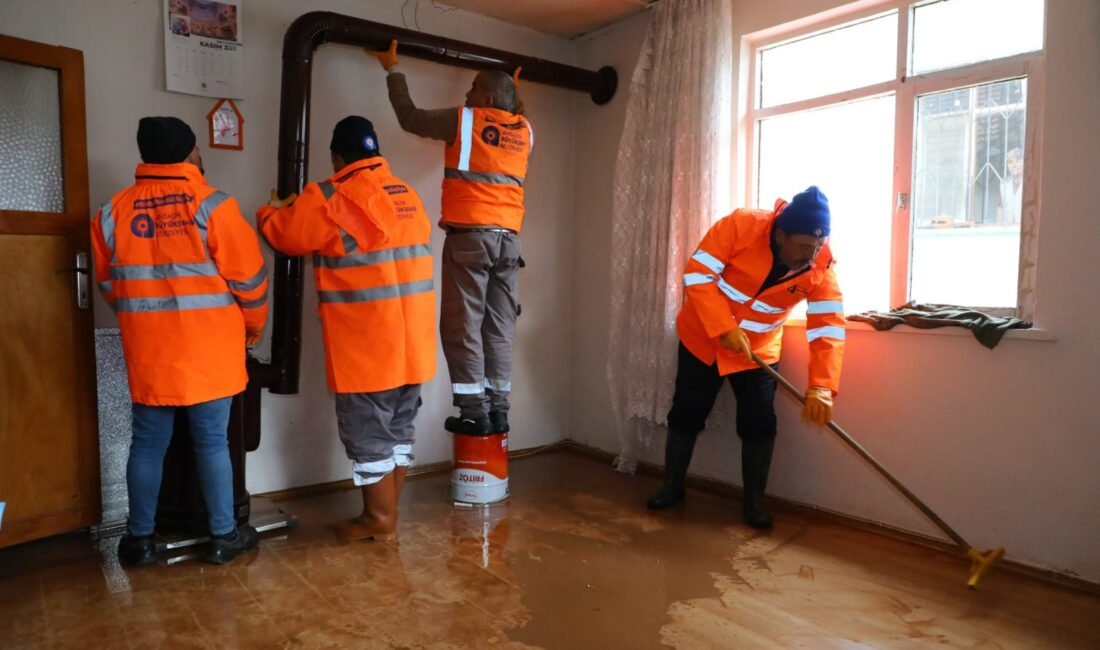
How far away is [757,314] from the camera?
304 cm

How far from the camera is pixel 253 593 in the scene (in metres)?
2.37

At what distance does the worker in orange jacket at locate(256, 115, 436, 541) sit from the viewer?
8.66 ft

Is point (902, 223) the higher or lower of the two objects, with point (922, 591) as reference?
higher

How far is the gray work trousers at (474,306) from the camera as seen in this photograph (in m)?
3.18

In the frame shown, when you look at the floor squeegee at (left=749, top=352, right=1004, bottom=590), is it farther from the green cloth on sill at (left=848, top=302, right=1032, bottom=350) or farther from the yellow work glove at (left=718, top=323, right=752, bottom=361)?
the green cloth on sill at (left=848, top=302, right=1032, bottom=350)

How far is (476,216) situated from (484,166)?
0.71 feet

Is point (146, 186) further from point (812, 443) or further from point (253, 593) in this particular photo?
point (812, 443)

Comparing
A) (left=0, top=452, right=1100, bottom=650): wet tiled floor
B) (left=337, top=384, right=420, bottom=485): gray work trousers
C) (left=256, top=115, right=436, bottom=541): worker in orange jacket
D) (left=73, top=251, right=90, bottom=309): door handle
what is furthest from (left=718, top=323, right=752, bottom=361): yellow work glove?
(left=73, top=251, right=90, bottom=309): door handle

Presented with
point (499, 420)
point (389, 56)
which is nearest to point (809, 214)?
point (499, 420)

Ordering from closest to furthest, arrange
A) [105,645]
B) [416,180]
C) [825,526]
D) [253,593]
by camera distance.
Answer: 1. [105,645]
2. [253,593]
3. [825,526]
4. [416,180]

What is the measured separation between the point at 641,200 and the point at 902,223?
50.2 inches

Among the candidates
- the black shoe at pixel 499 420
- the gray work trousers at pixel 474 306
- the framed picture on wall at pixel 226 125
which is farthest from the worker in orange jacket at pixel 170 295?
the black shoe at pixel 499 420

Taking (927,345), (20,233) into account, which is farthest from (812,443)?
(20,233)

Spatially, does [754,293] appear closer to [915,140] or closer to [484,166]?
[915,140]
